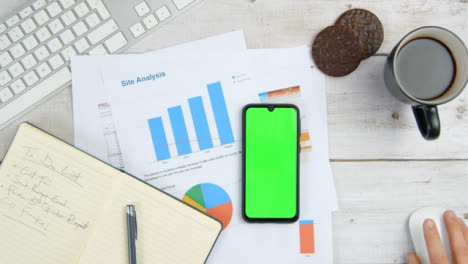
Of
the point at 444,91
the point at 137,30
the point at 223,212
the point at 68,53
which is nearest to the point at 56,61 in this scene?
the point at 68,53

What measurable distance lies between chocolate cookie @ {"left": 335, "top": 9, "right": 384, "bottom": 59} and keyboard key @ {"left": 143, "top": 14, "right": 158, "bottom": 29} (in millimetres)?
280

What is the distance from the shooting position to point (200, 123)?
61 cm

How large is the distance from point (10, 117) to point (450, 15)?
2.22 ft

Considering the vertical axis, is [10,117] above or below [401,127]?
above

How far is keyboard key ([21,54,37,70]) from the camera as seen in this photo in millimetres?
Result: 597

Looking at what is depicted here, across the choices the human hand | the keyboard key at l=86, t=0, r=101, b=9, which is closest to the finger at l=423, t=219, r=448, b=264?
the human hand

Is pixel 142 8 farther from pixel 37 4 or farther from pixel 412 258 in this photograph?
pixel 412 258

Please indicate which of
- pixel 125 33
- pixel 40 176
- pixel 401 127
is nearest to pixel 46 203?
pixel 40 176

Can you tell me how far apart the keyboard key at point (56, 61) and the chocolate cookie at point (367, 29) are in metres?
0.42

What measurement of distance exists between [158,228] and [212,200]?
9cm

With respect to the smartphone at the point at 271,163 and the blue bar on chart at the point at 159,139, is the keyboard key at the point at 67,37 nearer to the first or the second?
the blue bar on chart at the point at 159,139

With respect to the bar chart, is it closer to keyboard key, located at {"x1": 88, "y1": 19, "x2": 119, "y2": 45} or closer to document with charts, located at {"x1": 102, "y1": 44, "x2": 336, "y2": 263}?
document with charts, located at {"x1": 102, "y1": 44, "x2": 336, "y2": 263}

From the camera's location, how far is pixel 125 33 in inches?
23.8

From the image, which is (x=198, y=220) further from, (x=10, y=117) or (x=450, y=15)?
(x=450, y=15)
